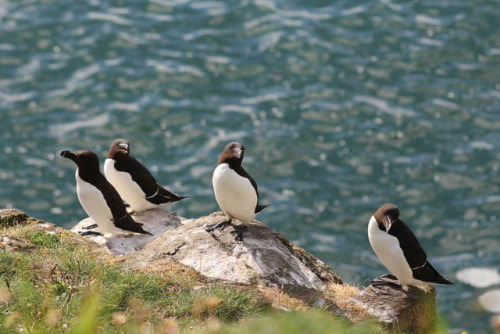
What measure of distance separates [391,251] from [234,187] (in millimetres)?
1908

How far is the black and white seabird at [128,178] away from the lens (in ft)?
38.2

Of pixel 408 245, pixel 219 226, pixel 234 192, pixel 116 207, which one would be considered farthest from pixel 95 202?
pixel 408 245

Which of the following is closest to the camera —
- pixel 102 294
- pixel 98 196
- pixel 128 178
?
pixel 102 294

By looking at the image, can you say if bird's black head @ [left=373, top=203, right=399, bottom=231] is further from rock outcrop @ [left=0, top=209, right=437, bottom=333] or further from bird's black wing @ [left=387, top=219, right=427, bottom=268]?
rock outcrop @ [left=0, top=209, right=437, bottom=333]

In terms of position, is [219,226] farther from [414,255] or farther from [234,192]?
[414,255]

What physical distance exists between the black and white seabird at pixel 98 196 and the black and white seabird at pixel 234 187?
1.17 meters

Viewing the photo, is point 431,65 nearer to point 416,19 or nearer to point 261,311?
point 416,19

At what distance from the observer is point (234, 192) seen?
10477 mm

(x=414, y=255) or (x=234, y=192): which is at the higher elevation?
(x=234, y=192)

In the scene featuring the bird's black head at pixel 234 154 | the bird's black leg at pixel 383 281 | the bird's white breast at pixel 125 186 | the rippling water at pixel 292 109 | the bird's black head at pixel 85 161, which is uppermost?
the bird's black head at pixel 234 154

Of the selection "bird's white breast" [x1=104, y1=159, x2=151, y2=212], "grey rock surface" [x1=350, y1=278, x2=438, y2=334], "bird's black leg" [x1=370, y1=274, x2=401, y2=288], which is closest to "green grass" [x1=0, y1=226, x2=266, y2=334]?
"grey rock surface" [x1=350, y1=278, x2=438, y2=334]

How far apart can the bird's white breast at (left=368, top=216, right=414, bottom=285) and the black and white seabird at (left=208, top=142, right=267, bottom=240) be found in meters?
1.43

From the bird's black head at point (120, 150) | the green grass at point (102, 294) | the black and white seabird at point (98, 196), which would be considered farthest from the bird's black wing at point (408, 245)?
the bird's black head at point (120, 150)

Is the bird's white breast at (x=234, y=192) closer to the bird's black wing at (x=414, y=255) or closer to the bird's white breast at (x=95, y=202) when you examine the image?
the bird's white breast at (x=95, y=202)
